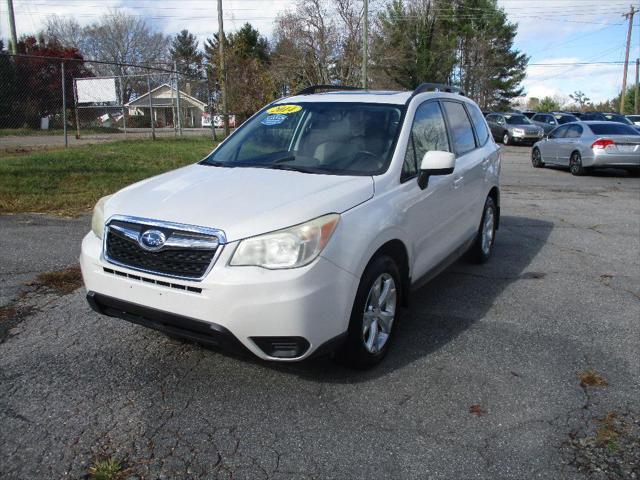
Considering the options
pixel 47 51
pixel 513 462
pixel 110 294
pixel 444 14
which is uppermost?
pixel 444 14

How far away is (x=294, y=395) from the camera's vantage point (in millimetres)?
3354

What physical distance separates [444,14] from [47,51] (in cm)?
3212

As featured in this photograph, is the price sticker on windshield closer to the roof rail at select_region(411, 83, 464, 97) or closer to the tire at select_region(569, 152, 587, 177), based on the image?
the roof rail at select_region(411, 83, 464, 97)

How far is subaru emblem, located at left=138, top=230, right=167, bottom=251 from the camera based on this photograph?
3.13 m

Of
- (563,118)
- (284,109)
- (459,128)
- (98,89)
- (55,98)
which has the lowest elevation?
(459,128)

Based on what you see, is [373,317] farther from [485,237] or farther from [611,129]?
[611,129]

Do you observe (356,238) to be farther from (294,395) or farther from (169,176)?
(169,176)

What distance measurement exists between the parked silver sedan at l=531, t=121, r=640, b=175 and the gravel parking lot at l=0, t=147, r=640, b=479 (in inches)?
434

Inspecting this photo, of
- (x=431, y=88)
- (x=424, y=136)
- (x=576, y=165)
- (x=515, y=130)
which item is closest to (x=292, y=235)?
(x=424, y=136)

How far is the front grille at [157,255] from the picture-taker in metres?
3.06

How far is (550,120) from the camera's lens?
2962 cm

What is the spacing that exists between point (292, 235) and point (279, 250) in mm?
106

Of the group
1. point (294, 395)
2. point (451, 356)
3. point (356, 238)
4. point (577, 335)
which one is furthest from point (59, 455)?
point (577, 335)

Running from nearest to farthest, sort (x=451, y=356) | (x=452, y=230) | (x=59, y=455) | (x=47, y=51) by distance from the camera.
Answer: (x=59, y=455) < (x=451, y=356) < (x=452, y=230) < (x=47, y=51)
